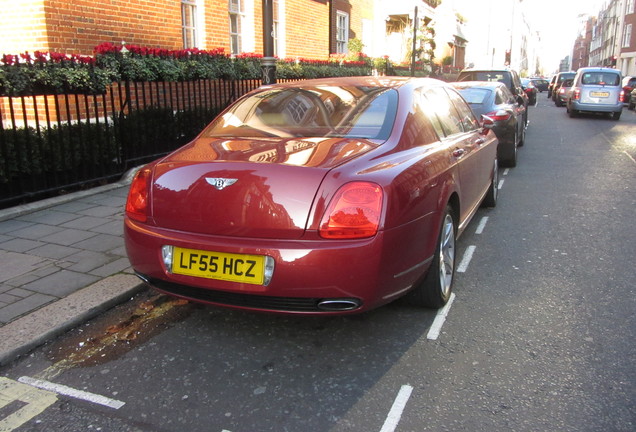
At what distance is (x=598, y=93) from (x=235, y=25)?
13.0 m

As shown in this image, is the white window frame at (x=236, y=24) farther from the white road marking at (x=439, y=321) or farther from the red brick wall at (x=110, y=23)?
the white road marking at (x=439, y=321)

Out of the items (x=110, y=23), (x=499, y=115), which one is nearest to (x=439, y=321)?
(x=499, y=115)

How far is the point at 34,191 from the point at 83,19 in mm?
4061

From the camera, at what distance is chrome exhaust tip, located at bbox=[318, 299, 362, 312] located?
285 cm

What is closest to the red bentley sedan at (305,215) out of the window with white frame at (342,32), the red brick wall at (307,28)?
the red brick wall at (307,28)

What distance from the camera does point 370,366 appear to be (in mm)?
3020

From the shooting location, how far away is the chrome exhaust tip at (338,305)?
285 cm

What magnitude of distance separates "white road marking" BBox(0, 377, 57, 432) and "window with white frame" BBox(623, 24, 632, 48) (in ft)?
218

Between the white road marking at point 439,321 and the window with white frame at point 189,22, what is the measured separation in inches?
378

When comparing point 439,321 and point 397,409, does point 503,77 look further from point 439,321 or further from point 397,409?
point 397,409

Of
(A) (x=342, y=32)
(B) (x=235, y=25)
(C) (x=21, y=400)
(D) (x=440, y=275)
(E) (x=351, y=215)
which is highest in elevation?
(A) (x=342, y=32)

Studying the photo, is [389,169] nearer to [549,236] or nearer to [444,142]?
[444,142]

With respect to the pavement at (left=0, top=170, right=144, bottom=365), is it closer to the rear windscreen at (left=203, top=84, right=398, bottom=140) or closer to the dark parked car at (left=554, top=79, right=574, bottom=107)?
the rear windscreen at (left=203, top=84, right=398, bottom=140)

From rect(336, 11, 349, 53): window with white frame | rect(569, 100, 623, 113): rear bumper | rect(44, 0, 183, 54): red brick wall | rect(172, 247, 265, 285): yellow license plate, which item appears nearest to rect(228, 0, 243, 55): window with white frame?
rect(44, 0, 183, 54): red brick wall
